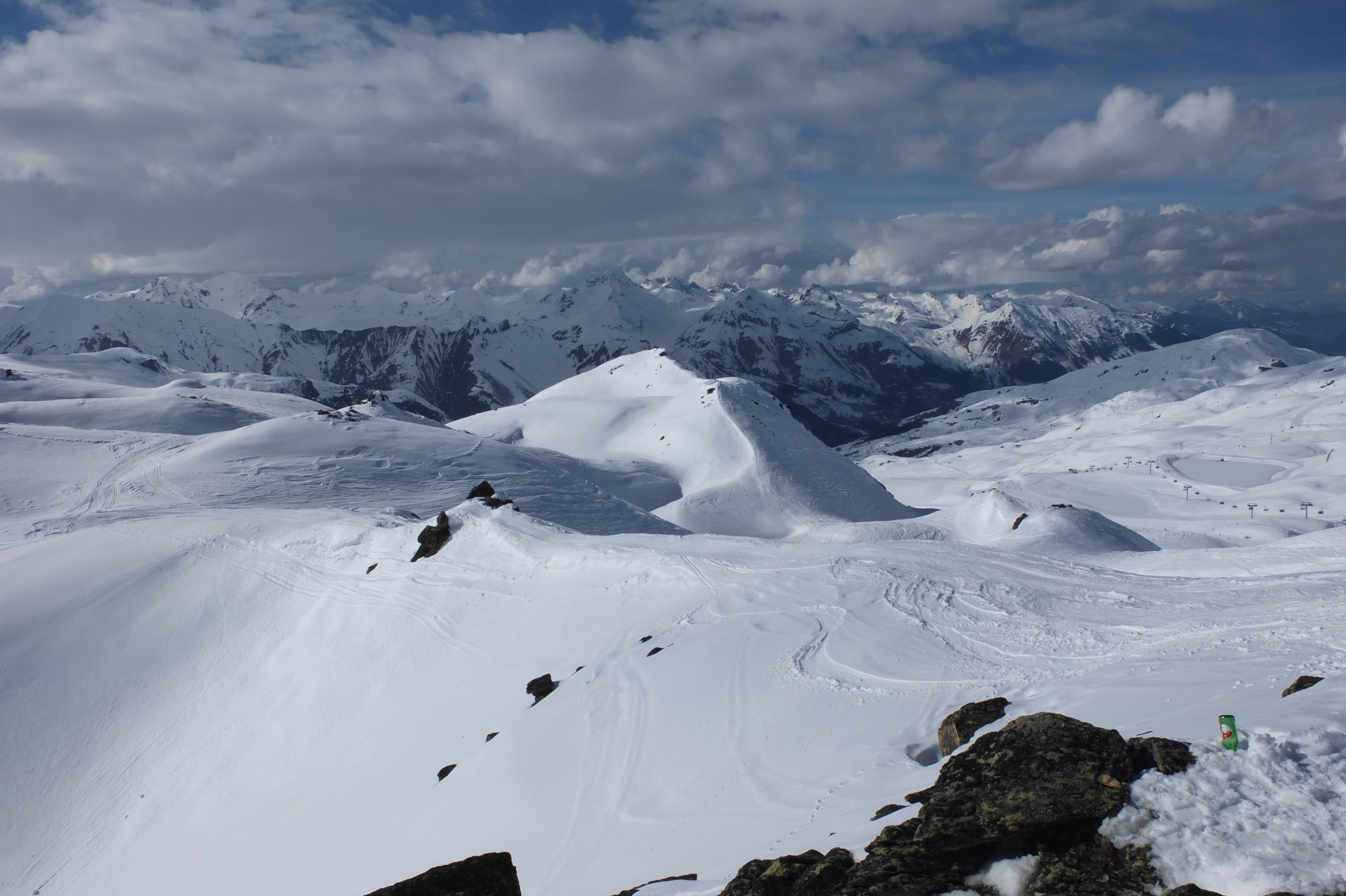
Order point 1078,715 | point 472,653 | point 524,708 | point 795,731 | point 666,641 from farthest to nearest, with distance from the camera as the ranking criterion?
point 472,653
point 666,641
point 524,708
point 795,731
point 1078,715

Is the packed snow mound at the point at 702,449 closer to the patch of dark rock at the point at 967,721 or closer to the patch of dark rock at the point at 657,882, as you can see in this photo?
the patch of dark rock at the point at 967,721

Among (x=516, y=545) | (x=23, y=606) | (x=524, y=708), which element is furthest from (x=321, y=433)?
(x=524, y=708)

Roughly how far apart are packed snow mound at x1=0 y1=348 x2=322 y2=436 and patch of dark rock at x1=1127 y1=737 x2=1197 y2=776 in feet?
294

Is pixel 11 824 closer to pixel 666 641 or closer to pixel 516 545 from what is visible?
pixel 516 545

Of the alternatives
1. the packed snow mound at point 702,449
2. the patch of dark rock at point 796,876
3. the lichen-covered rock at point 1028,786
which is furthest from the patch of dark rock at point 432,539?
the packed snow mound at point 702,449

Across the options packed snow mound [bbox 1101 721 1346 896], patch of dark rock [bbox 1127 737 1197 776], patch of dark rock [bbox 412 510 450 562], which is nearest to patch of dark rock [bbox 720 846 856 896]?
packed snow mound [bbox 1101 721 1346 896]

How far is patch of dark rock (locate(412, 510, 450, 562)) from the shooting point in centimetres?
3109

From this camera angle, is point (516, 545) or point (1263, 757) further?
point (516, 545)

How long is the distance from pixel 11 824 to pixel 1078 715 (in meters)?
29.8

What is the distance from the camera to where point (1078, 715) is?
10555 mm

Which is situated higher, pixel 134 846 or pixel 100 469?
pixel 100 469

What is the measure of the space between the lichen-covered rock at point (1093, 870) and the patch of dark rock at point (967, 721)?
4.05m

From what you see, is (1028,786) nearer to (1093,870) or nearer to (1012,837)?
(1012,837)

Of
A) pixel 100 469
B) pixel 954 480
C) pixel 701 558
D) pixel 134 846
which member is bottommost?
pixel 954 480
